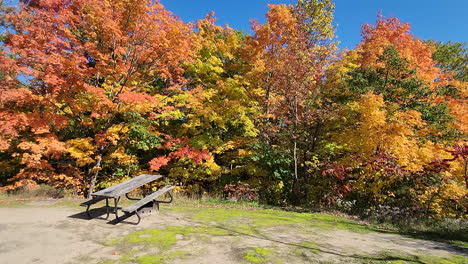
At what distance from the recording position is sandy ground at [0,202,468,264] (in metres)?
3.86

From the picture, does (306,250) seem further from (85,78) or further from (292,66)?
(85,78)

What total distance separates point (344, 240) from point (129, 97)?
10050 millimetres

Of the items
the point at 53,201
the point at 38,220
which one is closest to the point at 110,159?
the point at 53,201

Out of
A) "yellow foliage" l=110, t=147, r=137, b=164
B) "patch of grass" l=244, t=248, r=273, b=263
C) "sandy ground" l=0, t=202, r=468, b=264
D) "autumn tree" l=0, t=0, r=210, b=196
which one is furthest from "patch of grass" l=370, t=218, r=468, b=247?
"yellow foliage" l=110, t=147, r=137, b=164

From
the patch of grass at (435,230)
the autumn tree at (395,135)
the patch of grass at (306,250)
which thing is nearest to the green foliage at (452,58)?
the autumn tree at (395,135)

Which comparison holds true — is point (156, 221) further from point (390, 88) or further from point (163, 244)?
point (390, 88)

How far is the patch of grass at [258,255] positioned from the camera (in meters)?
3.70

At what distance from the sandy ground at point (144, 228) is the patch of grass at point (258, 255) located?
17cm

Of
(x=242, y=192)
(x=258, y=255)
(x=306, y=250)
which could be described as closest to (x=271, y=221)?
(x=306, y=250)

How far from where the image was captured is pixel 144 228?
564cm

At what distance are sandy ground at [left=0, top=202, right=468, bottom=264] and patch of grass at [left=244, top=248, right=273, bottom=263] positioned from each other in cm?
17

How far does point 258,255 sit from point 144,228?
3.03m

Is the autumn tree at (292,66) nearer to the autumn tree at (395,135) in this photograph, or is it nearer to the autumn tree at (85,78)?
the autumn tree at (395,135)

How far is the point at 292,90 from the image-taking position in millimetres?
11141
